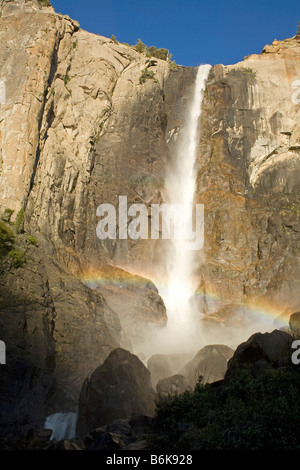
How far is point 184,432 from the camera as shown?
1354 centimetres

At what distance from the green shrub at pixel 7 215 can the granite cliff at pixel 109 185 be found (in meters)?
0.89

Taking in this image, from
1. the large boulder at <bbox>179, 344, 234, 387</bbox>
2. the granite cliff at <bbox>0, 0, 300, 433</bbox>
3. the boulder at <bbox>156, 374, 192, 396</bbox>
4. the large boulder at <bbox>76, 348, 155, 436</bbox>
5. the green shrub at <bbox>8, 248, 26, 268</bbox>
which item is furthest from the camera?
the green shrub at <bbox>8, 248, 26, 268</bbox>

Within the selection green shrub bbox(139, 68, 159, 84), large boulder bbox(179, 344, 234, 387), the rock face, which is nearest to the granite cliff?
the rock face

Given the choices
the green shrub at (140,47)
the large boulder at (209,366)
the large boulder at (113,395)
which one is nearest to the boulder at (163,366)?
the large boulder at (209,366)

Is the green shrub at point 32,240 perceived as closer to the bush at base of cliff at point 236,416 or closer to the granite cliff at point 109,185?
the granite cliff at point 109,185

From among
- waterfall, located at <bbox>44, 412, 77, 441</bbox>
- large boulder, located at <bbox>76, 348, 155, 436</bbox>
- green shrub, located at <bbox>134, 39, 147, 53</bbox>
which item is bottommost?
waterfall, located at <bbox>44, 412, 77, 441</bbox>

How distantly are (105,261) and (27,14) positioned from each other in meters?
25.9

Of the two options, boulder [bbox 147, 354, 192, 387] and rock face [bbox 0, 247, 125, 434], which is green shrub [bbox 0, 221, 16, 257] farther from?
boulder [bbox 147, 354, 192, 387]

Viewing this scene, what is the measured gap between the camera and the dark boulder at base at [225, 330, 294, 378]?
58.2 feet

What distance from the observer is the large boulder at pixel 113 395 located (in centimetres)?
1823

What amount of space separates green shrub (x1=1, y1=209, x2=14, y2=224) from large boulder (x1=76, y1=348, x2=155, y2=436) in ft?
46.7

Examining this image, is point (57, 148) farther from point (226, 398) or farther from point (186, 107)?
point (226, 398)

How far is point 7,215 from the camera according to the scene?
2977 cm
